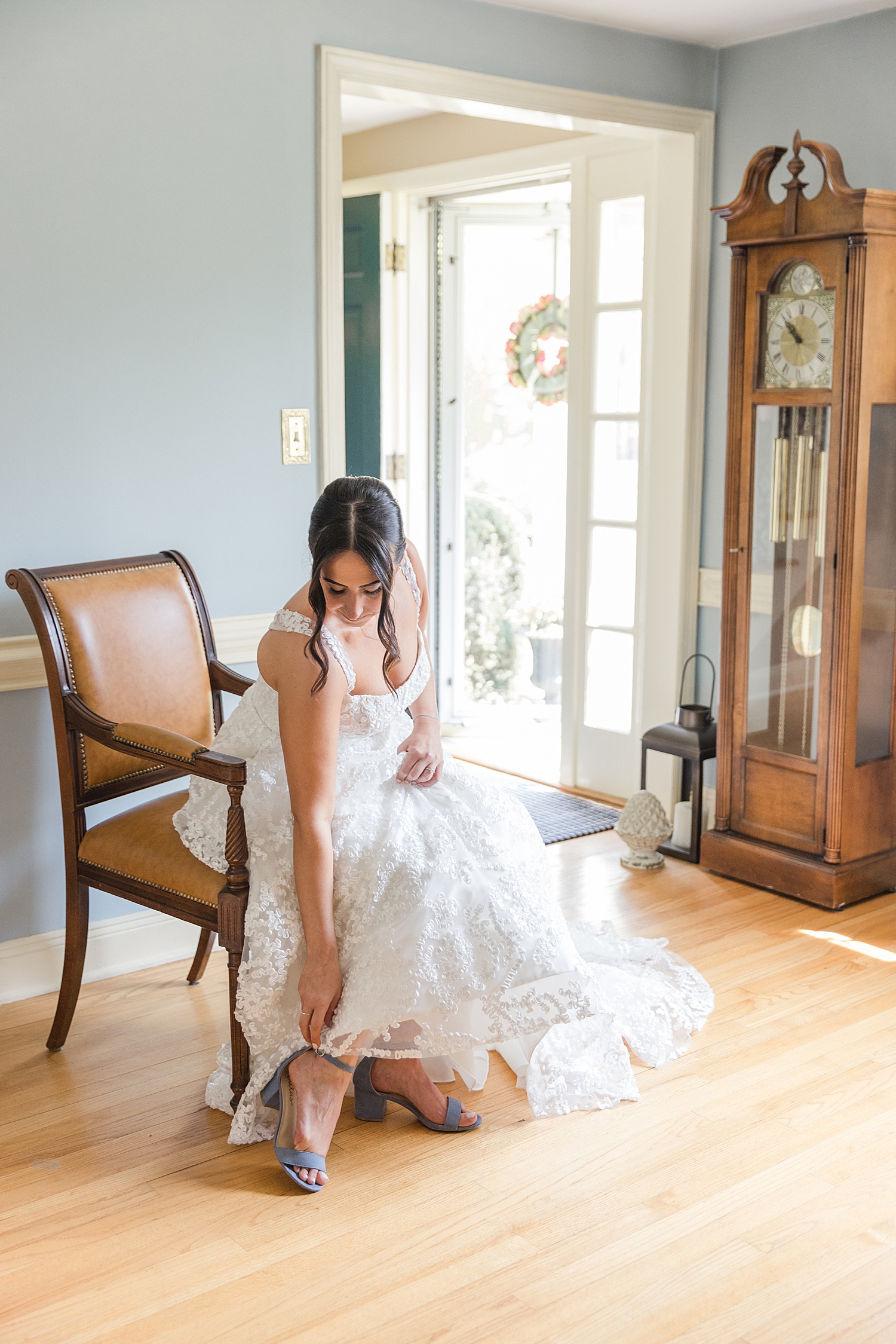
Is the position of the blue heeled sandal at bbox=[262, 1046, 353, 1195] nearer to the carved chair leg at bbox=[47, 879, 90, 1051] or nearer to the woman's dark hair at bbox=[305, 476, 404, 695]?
the carved chair leg at bbox=[47, 879, 90, 1051]

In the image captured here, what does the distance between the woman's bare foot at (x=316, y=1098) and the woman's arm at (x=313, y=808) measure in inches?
3.5

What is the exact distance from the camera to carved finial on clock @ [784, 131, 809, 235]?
128 inches

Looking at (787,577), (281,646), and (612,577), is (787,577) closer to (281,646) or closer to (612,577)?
(612,577)

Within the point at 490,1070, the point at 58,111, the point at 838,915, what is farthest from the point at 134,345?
the point at 838,915

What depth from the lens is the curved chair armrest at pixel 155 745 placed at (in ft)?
7.47

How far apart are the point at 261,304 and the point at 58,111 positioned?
627mm

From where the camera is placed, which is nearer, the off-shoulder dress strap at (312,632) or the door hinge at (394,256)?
the off-shoulder dress strap at (312,632)

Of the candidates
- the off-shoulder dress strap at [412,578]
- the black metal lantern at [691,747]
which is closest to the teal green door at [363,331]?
the black metal lantern at [691,747]

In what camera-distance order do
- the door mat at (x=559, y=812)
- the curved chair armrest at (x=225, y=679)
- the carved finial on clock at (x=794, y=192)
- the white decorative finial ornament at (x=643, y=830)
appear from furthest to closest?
1. the door mat at (x=559, y=812)
2. the white decorative finial ornament at (x=643, y=830)
3. the carved finial on clock at (x=794, y=192)
4. the curved chair armrest at (x=225, y=679)

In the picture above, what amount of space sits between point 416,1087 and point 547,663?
132 inches

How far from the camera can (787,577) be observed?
348 centimetres

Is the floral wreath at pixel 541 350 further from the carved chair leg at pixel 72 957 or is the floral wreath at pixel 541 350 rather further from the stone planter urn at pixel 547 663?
the carved chair leg at pixel 72 957

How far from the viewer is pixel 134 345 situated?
9.61 ft

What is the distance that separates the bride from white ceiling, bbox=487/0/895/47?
2007 millimetres
